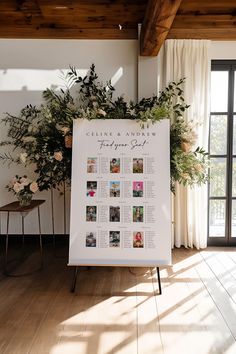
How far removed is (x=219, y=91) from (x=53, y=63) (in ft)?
7.07

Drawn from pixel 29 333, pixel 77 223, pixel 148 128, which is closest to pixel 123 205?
pixel 77 223

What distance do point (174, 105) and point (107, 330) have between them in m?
2.66

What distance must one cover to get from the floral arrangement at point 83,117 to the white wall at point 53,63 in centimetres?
12

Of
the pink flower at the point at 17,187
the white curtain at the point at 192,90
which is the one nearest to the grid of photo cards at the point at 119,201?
the pink flower at the point at 17,187

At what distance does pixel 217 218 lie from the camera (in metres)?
4.24

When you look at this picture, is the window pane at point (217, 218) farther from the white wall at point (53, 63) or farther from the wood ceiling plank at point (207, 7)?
the wood ceiling plank at point (207, 7)

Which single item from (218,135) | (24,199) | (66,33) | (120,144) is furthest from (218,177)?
(66,33)

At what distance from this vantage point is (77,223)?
115 inches

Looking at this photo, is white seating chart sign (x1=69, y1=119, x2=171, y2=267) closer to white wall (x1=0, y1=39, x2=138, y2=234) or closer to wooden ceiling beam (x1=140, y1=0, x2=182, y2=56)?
wooden ceiling beam (x1=140, y1=0, x2=182, y2=56)

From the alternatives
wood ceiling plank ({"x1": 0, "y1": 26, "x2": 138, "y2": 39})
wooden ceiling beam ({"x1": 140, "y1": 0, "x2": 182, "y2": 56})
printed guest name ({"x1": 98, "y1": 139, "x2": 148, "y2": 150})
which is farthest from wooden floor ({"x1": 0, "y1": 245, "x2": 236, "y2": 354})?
wood ceiling plank ({"x1": 0, "y1": 26, "x2": 138, "y2": 39})

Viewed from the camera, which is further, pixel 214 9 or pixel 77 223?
pixel 214 9

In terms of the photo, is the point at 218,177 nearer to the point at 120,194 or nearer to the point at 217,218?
the point at 217,218

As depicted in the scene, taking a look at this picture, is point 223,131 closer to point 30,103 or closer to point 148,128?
point 148,128

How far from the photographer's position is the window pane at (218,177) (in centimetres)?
416
